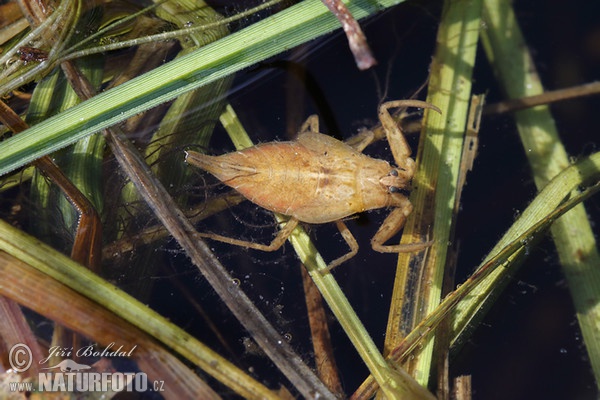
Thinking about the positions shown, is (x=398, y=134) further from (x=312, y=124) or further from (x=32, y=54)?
(x=32, y=54)

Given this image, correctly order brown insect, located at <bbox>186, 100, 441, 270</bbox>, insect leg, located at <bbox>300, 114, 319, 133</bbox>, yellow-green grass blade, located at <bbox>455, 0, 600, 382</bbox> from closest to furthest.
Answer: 1. brown insect, located at <bbox>186, 100, 441, 270</bbox>
2. yellow-green grass blade, located at <bbox>455, 0, 600, 382</bbox>
3. insect leg, located at <bbox>300, 114, 319, 133</bbox>

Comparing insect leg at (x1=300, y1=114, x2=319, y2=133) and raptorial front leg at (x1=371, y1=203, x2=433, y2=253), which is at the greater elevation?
insect leg at (x1=300, y1=114, x2=319, y2=133)

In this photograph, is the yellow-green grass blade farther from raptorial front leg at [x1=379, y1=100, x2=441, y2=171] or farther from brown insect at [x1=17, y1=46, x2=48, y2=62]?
brown insect at [x1=17, y1=46, x2=48, y2=62]

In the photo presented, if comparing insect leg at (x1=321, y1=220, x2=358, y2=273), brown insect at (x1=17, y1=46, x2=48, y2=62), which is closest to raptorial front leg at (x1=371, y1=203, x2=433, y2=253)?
insect leg at (x1=321, y1=220, x2=358, y2=273)

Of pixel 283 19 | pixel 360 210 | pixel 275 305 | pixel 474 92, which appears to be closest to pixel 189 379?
pixel 275 305

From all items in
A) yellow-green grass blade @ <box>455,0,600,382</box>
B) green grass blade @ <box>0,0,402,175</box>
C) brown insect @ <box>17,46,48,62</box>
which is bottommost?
yellow-green grass blade @ <box>455,0,600,382</box>

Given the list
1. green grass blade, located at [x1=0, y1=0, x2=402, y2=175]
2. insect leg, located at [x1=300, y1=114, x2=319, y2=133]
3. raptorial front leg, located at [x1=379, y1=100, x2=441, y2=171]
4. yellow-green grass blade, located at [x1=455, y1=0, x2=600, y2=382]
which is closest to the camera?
green grass blade, located at [x1=0, y1=0, x2=402, y2=175]

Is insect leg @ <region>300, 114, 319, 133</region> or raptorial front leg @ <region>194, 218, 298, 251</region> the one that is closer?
raptorial front leg @ <region>194, 218, 298, 251</region>

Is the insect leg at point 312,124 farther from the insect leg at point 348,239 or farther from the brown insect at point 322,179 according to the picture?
the insect leg at point 348,239

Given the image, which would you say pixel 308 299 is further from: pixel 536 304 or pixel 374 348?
pixel 536 304
